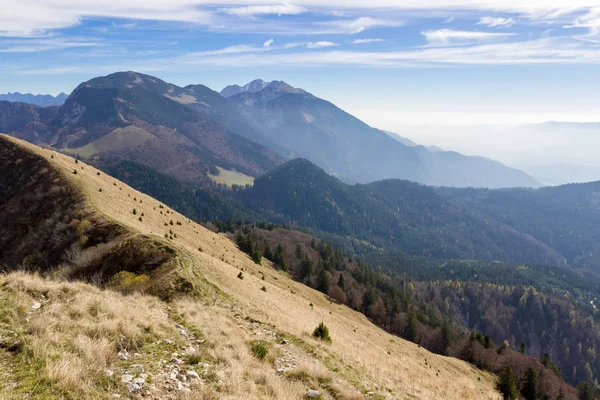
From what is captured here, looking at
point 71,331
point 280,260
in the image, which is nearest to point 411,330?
point 280,260

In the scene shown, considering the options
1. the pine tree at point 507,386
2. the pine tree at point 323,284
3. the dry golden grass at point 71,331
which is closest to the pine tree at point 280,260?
the pine tree at point 323,284

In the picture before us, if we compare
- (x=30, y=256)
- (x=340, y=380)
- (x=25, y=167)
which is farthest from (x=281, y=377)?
(x=25, y=167)

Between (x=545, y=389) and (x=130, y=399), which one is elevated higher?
(x=130, y=399)

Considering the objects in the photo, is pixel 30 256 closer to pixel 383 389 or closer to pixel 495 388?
pixel 383 389

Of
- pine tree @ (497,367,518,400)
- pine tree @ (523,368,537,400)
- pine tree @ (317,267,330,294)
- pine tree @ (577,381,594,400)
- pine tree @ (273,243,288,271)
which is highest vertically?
pine tree @ (273,243,288,271)

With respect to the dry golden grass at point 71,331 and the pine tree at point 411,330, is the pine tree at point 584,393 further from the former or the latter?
the dry golden grass at point 71,331

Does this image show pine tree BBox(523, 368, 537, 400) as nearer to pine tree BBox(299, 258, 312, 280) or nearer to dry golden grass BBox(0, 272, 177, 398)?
pine tree BBox(299, 258, 312, 280)

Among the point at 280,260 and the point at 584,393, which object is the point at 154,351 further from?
the point at 584,393

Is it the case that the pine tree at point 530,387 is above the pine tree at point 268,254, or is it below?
below

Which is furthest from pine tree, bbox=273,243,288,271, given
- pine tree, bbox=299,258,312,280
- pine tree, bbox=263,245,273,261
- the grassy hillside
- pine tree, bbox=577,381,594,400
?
pine tree, bbox=577,381,594,400

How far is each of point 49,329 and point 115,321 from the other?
277cm

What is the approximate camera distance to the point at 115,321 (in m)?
16.5

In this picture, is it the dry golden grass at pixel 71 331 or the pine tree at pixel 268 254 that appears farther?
the pine tree at pixel 268 254

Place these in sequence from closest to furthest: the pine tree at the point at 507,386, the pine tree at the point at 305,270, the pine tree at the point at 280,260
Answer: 1. the pine tree at the point at 507,386
2. the pine tree at the point at 280,260
3. the pine tree at the point at 305,270
